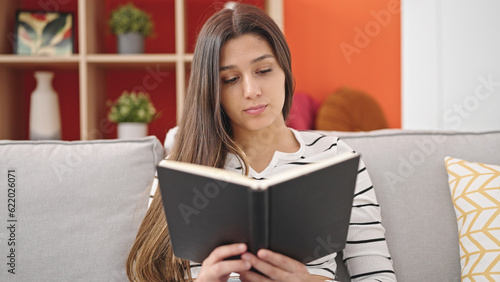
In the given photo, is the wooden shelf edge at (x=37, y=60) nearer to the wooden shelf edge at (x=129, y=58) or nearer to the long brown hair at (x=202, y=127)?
the wooden shelf edge at (x=129, y=58)

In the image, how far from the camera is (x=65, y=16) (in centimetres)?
200

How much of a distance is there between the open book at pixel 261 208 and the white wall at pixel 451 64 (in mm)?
1491

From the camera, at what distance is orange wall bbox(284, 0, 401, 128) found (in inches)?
99.5

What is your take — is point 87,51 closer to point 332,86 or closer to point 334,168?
point 332,86

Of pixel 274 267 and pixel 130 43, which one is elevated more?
pixel 130 43

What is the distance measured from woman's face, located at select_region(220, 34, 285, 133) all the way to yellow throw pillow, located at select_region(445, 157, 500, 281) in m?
0.52

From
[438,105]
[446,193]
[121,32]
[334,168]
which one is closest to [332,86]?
[438,105]

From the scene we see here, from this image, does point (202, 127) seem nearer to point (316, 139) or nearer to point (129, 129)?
point (316, 139)

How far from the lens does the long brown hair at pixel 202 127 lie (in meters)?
1.01

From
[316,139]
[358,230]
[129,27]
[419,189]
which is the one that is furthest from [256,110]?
[129,27]

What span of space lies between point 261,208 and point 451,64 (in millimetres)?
1844

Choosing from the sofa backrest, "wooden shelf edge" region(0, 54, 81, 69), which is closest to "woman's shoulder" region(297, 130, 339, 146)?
the sofa backrest

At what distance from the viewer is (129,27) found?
1995 mm

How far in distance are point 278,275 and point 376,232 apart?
402 mm
